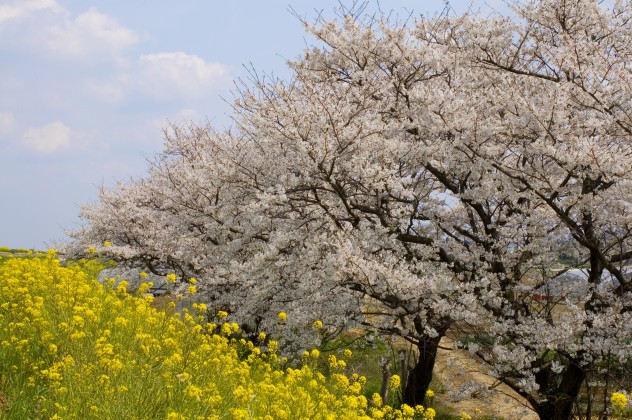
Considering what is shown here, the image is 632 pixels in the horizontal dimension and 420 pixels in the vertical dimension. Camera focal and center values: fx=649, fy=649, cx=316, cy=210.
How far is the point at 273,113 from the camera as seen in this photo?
10.7 metres

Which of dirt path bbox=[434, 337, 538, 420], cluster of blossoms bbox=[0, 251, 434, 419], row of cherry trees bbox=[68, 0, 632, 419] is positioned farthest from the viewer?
dirt path bbox=[434, 337, 538, 420]

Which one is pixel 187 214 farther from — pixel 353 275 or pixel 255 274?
pixel 353 275

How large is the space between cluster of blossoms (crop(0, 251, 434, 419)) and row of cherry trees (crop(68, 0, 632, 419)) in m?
2.48

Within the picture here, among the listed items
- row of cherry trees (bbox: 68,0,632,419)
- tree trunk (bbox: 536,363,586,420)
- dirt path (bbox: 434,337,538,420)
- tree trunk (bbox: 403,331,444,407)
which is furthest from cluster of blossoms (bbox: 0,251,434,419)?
tree trunk (bbox: 403,331,444,407)

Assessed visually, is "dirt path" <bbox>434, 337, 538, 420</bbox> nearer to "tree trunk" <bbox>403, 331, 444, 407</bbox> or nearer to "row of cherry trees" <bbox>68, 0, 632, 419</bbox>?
"tree trunk" <bbox>403, 331, 444, 407</bbox>

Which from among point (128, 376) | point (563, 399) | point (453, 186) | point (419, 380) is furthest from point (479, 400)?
point (128, 376)

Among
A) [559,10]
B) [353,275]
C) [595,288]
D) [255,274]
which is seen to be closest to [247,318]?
[255,274]

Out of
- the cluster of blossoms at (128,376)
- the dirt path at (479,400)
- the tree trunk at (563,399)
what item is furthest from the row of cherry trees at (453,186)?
the cluster of blossoms at (128,376)

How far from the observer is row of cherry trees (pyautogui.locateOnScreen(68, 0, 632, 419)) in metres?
9.66

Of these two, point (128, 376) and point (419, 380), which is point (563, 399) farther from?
point (128, 376)

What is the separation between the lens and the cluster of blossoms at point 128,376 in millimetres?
5793

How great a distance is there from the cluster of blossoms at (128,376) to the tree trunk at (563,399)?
463cm

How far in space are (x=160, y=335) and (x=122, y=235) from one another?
42.0ft

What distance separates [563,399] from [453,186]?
3.94 m
